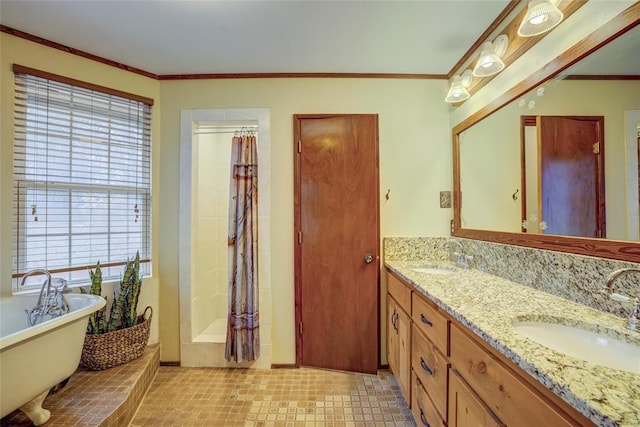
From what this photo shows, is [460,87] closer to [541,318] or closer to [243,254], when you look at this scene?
[541,318]

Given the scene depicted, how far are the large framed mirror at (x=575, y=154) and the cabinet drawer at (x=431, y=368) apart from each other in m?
0.73

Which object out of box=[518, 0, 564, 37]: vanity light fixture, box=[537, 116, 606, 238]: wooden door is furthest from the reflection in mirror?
box=[518, 0, 564, 37]: vanity light fixture

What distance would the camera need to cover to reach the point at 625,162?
0.92 m

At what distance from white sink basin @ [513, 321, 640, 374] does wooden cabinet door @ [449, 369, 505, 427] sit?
0.29m

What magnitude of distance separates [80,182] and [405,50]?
2.45m

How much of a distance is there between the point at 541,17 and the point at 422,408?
1.89m

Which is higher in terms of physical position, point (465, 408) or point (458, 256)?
point (458, 256)

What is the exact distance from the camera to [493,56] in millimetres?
1433

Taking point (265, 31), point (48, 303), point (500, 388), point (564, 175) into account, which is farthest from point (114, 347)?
point (564, 175)

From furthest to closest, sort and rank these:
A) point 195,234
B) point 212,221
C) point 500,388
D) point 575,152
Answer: point 212,221 → point 195,234 → point 575,152 → point 500,388

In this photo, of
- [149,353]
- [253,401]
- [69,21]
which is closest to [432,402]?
[253,401]

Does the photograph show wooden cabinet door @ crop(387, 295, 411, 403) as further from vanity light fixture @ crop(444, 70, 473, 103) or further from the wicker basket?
the wicker basket

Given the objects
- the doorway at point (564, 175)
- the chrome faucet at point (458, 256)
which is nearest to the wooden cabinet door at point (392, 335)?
the chrome faucet at point (458, 256)

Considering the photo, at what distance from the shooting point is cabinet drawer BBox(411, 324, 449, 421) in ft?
3.61
